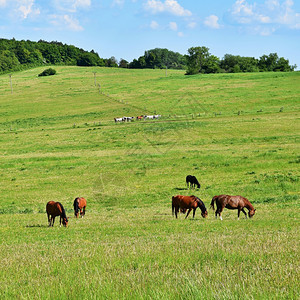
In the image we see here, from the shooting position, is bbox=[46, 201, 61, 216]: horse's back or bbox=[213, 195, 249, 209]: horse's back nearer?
bbox=[46, 201, 61, 216]: horse's back

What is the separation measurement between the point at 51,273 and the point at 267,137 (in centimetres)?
5027

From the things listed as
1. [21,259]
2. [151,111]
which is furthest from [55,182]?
[151,111]

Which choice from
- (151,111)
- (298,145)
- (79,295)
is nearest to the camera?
(79,295)

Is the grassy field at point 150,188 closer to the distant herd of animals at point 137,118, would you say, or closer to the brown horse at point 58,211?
the brown horse at point 58,211

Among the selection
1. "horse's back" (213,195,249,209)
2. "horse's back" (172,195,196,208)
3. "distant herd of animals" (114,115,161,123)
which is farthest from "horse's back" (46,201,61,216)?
"distant herd of animals" (114,115,161,123)

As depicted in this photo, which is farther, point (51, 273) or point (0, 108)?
point (0, 108)

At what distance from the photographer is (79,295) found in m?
5.11

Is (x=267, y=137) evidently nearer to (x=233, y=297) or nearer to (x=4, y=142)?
(x=4, y=142)

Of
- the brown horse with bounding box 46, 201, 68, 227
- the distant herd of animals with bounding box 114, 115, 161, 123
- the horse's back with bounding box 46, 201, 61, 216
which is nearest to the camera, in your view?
the brown horse with bounding box 46, 201, 68, 227

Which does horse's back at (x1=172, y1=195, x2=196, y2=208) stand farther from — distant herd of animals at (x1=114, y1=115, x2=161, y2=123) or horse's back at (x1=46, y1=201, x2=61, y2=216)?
distant herd of animals at (x1=114, y1=115, x2=161, y2=123)

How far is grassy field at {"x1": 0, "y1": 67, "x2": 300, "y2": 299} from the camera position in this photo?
19.1 feet

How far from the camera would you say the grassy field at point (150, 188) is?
583 centimetres

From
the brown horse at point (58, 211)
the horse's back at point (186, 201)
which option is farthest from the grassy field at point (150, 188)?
the horse's back at point (186, 201)

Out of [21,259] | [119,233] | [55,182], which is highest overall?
[21,259]
